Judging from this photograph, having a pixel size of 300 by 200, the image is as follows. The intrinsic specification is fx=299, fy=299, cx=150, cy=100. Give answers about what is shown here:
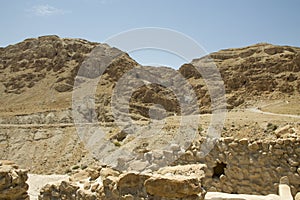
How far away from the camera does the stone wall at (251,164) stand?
235 inches

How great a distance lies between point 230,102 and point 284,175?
4679 cm

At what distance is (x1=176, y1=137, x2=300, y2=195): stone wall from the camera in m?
5.96

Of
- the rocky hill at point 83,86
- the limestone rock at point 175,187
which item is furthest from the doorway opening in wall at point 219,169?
the rocky hill at point 83,86

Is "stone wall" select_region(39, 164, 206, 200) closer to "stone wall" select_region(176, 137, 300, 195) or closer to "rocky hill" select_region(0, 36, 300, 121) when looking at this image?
"stone wall" select_region(176, 137, 300, 195)

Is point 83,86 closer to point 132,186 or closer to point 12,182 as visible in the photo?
point 12,182

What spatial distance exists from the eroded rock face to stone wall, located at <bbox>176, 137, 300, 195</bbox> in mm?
3495

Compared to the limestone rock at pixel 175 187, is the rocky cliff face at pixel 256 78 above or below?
above

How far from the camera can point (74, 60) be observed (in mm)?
66812

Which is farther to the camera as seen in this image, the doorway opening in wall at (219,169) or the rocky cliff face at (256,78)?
the rocky cliff face at (256,78)

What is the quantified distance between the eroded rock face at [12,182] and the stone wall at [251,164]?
11.5ft

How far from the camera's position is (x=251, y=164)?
6293mm

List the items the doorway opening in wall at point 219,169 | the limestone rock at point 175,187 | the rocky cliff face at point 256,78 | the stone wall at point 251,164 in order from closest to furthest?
the limestone rock at point 175,187, the stone wall at point 251,164, the doorway opening in wall at point 219,169, the rocky cliff face at point 256,78

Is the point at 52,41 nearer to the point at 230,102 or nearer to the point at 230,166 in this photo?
the point at 230,102

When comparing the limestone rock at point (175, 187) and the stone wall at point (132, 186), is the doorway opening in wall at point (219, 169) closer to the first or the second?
the stone wall at point (132, 186)
